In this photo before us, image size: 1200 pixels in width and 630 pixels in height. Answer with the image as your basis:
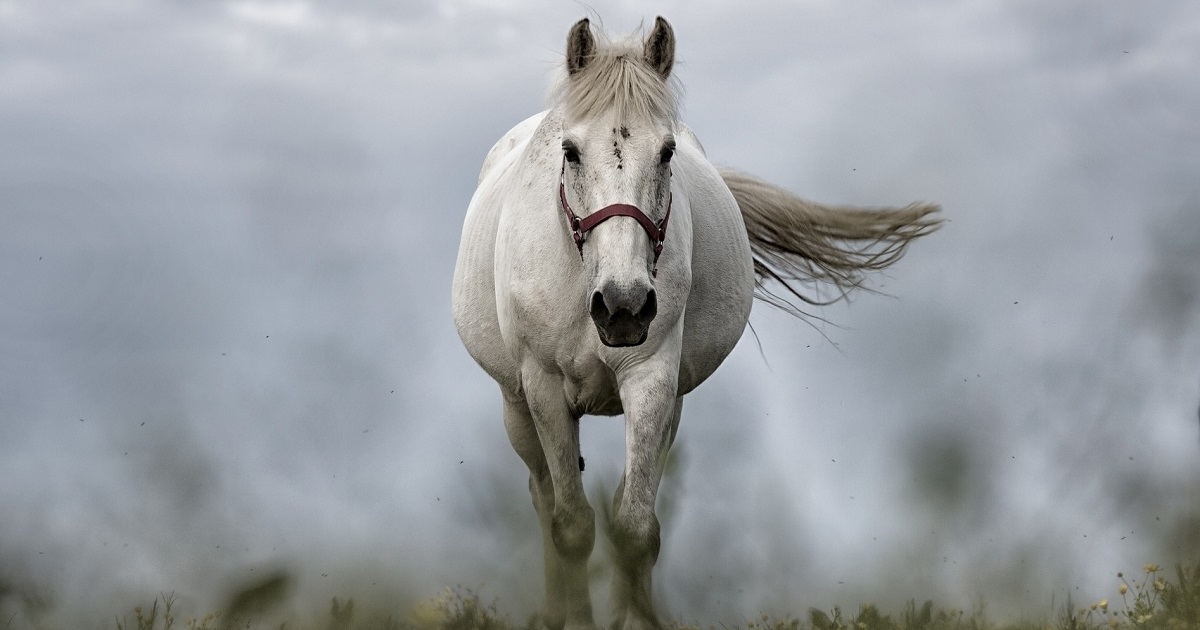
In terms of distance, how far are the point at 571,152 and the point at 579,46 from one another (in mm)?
570

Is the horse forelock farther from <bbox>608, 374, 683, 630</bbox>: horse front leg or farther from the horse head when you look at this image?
<bbox>608, 374, 683, 630</bbox>: horse front leg

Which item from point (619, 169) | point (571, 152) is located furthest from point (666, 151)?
point (571, 152)

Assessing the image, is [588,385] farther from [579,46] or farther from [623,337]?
[579,46]

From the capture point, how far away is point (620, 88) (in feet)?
20.0

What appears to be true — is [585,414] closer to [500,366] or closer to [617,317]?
[500,366]

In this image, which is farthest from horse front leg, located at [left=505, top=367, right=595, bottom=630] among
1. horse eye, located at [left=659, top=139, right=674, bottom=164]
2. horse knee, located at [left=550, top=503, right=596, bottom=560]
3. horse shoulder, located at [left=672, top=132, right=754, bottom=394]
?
horse eye, located at [left=659, top=139, right=674, bottom=164]

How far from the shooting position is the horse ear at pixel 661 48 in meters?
6.33

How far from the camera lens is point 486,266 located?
24.7 feet

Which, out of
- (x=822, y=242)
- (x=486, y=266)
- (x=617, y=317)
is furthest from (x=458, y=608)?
(x=822, y=242)

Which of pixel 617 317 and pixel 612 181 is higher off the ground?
pixel 612 181

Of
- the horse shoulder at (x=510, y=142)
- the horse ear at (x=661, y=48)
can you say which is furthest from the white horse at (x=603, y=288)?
the horse shoulder at (x=510, y=142)

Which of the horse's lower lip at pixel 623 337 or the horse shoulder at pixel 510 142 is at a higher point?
the horse shoulder at pixel 510 142

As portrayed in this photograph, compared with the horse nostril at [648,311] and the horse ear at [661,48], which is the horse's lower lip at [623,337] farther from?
the horse ear at [661,48]

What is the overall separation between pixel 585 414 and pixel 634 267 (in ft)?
4.72
